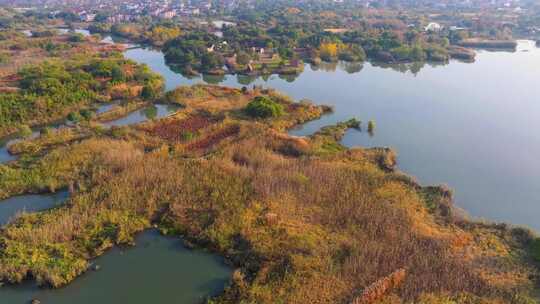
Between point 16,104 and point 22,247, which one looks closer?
point 22,247

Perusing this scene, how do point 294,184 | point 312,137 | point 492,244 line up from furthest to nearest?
point 312,137
point 294,184
point 492,244

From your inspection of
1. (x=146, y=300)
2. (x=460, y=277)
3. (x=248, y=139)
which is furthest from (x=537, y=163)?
(x=146, y=300)

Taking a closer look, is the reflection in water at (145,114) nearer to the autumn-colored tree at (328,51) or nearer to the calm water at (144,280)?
the calm water at (144,280)

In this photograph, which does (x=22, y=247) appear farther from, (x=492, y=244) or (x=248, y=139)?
(x=492, y=244)

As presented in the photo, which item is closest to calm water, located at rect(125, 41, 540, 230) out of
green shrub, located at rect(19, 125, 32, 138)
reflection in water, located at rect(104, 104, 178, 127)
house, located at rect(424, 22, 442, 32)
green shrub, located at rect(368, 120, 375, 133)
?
green shrub, located at rect(368, 120, 375, 133)

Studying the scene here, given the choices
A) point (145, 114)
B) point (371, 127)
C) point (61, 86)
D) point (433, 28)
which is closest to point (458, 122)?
point (371, 127)

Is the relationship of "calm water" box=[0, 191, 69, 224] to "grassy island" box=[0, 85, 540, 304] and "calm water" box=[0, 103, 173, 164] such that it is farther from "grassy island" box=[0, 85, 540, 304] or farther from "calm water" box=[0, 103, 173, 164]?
"calm water" box=[0, 103, 173, 164]
